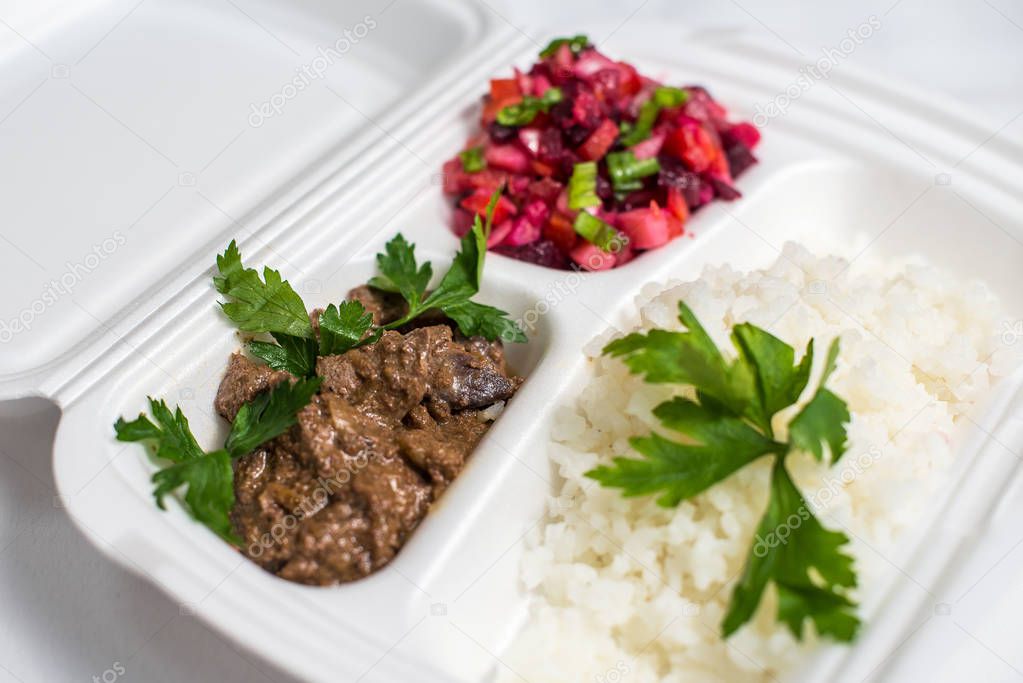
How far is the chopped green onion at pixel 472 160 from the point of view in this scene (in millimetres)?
2930

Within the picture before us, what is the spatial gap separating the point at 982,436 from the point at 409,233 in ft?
5.32

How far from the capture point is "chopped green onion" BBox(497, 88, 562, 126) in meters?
2.94

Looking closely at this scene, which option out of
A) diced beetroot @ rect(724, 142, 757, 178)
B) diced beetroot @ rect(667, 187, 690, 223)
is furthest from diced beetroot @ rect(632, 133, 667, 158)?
diced beetroot @ rect(724, 142, 757, 178)

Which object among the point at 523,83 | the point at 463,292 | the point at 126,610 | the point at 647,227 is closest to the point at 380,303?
the point at 463,292

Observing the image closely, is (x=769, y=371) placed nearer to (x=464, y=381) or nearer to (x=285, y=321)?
(x=464, y=381)

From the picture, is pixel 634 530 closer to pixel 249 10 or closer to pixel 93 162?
pixel 93 162

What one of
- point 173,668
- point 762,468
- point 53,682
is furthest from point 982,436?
point 53,682

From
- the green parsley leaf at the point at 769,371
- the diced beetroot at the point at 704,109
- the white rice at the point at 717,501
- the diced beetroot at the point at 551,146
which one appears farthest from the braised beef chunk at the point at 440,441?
the diced beetroot at the point at 704,109

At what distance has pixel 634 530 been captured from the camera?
6.96 feet

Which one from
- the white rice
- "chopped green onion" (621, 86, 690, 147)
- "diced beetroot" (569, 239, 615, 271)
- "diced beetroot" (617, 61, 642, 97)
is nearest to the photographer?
the white rice

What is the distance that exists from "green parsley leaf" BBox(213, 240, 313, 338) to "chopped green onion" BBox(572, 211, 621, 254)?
839mm

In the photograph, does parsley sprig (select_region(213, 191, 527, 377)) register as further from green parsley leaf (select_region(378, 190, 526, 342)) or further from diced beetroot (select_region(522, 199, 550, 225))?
diced beetroot (select_region(522, 199, 550, 225))

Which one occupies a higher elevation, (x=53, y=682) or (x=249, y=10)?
(x=249, y=10)

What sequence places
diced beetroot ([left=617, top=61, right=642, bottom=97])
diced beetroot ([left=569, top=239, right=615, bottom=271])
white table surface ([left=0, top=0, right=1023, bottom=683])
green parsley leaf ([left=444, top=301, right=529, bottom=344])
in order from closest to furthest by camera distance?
white table surface ([left=0, top=0, right=1023, bottom=683]) < green parsley leaf ([left=444, top=301, right=529, bottom=344]) < diced beetroot ([left=569, top=239, right=615, bottom=271]) < diced beetroot ([left=617, top=61, right=642, bottom=97])
